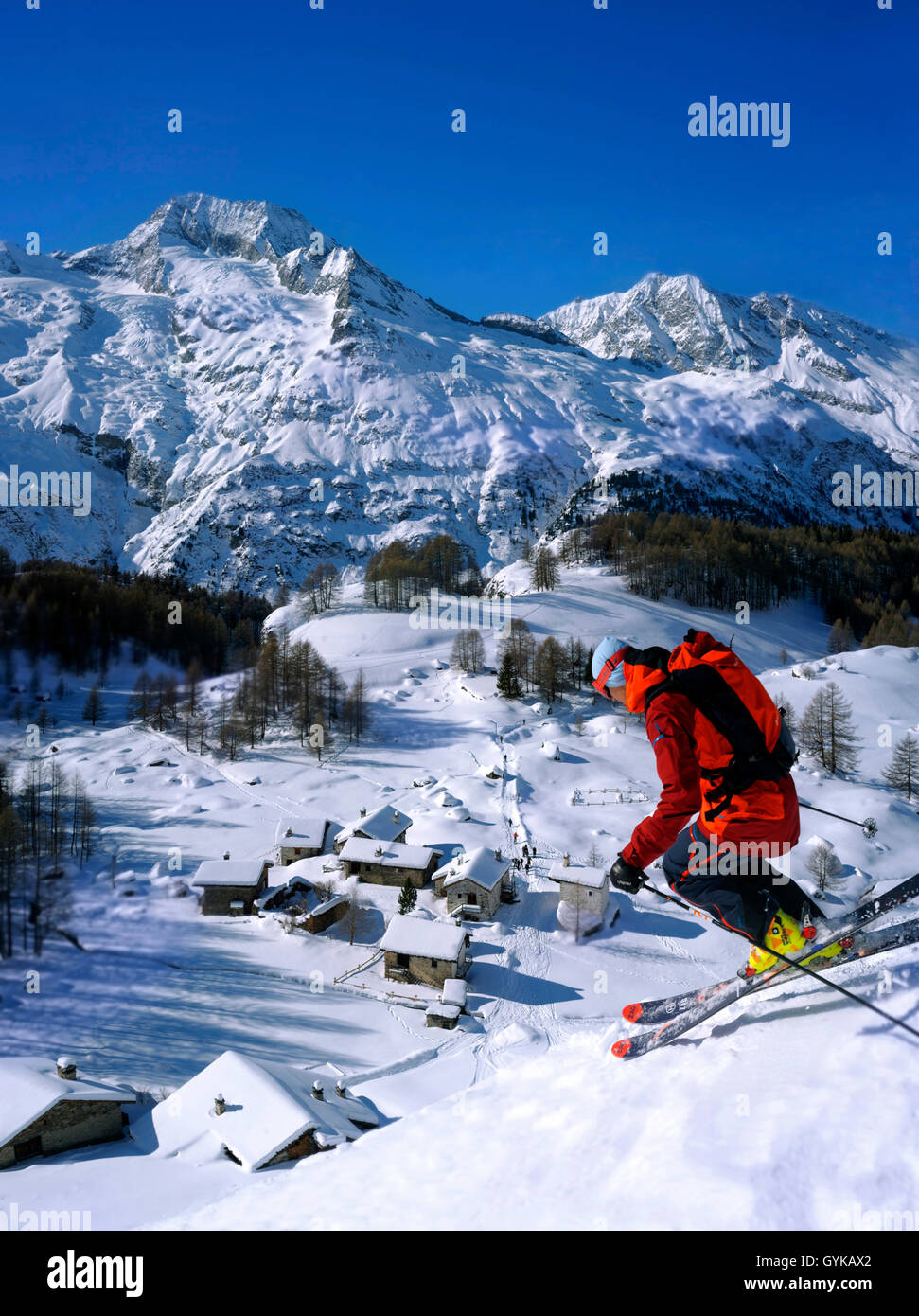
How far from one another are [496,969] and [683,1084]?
28.7 meters

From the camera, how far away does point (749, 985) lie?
254 inches

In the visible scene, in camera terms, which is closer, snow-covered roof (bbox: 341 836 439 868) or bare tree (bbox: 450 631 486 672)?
snow-covered roof (bbox: 341 836 439 868)

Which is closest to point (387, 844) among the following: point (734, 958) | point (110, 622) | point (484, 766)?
point (484, 766)

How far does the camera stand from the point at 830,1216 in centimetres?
380

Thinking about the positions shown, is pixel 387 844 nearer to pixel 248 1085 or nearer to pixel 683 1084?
pixel 248 1085

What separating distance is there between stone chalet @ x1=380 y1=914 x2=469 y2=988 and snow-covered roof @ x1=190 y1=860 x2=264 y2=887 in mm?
9842

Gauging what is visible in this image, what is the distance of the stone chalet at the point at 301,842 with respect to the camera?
42469mm

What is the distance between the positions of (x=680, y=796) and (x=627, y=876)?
38.8 inches

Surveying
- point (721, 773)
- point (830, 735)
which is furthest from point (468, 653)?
point (721, 773)

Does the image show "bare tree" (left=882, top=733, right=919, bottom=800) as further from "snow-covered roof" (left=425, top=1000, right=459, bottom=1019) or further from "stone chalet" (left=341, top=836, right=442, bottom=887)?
"snow-covered roof" (left=425, top=1000, right=459, bottom=1019)

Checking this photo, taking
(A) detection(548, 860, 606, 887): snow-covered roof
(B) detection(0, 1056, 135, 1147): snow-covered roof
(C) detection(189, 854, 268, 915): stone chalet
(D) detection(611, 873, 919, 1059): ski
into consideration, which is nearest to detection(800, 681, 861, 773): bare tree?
(A) detection(548, 860, 606, 887): snow-covered roof

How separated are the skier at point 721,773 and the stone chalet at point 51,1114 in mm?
18524

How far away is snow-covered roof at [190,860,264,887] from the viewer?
37516 millimetres

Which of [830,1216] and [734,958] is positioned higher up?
[830,1216]
